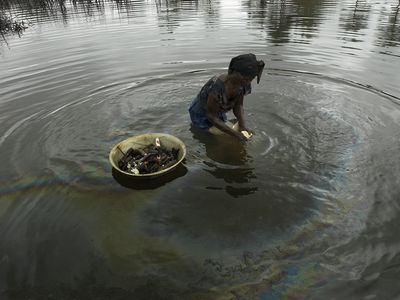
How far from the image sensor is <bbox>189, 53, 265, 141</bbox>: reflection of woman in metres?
3.81

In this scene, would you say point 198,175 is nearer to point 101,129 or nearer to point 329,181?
point 329,181

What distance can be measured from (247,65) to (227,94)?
84cm

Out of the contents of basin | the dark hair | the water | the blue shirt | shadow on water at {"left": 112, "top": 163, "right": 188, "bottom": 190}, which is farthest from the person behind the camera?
the blue shirt

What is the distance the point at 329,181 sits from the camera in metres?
4.21

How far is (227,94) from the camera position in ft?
14.9

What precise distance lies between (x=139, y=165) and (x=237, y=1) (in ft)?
75.7

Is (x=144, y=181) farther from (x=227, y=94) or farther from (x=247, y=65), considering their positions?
(x=247, y=65)

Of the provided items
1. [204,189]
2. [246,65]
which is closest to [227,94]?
[246,65]

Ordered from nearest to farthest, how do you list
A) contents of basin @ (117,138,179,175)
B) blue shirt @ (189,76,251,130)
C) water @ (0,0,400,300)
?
1. water @ (0,0,400,300)
2. contents of basin @ (117,138,179,175)
3. blue shirt @ (189,76,251,130)

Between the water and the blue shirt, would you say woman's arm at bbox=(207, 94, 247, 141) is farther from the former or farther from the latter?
the water

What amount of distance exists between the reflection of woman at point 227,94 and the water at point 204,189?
1.33 feet

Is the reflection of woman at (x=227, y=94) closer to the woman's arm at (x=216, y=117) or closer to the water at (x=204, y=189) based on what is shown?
the woman's arm at (x=216, y=117)

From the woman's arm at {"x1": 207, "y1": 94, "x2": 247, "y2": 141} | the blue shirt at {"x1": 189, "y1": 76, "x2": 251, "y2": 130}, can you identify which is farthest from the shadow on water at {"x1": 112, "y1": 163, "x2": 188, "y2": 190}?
the blue shirt at {"x1": 189, "y1": 76, "x2": 251, "y2": 130}

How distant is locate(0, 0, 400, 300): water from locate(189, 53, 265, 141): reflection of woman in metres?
0.41
